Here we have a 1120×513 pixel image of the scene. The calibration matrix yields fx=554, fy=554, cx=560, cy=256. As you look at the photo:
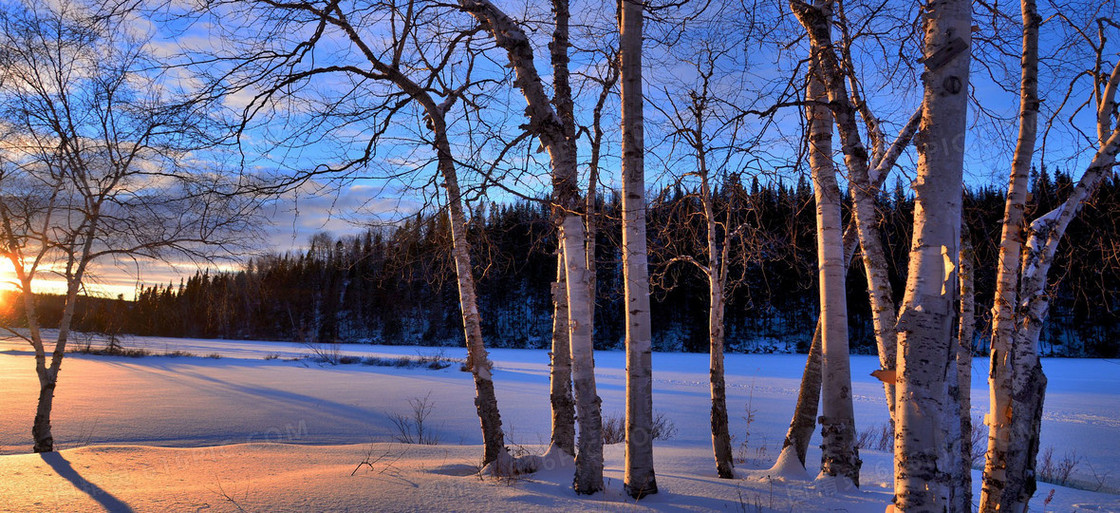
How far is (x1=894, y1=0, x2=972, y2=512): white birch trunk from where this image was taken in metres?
2.41

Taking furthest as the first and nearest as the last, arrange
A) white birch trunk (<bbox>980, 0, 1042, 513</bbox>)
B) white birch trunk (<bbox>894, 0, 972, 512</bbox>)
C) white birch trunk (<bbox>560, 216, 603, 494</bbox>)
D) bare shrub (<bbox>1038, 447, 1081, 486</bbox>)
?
bare shrub (<bbox>1038, 447, 1081, 486</bbox>) < white birch trunk (<bbox>560, 216, 603, 494</bbox>) < white birch trunk (<bbox>980, 0, 1042, 513</bbox>) < white birch trunk (<bbox>894, 0, 972, 512</bbox>)

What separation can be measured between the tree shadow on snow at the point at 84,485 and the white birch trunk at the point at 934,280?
15.5ft

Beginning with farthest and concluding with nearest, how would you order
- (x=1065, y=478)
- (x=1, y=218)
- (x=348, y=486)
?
(x=1065, y=478)
(x=1, y=218)
(x=348, y=486)

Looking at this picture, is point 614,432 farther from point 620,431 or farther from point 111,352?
point 111,352

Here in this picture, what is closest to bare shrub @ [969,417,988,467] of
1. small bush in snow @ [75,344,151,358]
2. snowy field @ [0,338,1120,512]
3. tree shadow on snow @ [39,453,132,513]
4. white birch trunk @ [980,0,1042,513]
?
snowy field @ [0,338,1120,512]

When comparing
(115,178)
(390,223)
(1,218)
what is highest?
(115,178)

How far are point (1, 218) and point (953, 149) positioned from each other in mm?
10432

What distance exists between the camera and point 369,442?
31.2 feet

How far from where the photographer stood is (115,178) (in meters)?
7.67

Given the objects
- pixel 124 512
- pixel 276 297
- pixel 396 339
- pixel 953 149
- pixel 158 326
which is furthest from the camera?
pixel 158 326

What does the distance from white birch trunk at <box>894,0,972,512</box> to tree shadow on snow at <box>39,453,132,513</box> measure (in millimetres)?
4718

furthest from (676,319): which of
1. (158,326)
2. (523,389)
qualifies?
(158,326)

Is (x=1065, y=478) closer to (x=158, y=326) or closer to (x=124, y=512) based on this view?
(x=124, y=512)

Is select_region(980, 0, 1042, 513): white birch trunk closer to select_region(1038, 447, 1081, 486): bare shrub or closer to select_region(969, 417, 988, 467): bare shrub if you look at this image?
select_region(1038, 447, 1081, 486): bare shrub
